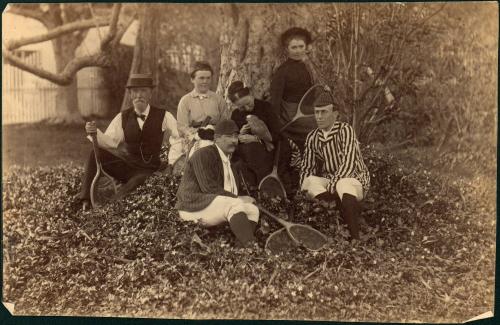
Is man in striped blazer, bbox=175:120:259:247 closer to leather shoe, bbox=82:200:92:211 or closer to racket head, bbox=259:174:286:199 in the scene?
racket head, bbox=259:174:286:199

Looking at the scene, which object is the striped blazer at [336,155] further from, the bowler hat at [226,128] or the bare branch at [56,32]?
the bare branch at [56,32]

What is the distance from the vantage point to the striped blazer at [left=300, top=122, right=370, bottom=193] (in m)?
6.55

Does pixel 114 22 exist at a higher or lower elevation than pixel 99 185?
higher

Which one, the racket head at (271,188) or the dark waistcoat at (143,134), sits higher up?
the dark waistcoat at (143,134)

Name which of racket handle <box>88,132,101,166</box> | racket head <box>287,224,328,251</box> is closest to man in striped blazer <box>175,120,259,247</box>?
racket head <box>287,224,328,251</box>

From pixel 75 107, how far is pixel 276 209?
8.14 feet

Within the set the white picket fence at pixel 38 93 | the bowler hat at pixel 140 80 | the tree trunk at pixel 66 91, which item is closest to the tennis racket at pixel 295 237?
the bowler hat at pixel 140 80

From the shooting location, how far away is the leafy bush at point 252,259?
6.42 meters

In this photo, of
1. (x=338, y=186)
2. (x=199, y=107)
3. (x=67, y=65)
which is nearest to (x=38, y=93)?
(x=67, y=65)

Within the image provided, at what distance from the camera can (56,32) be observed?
671cm

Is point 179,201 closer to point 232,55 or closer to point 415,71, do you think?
point 232,55

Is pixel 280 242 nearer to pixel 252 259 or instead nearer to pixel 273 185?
pixel 252 259

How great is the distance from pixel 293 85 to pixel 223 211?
155 cm

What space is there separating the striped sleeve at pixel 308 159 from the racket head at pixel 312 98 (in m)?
0.25
